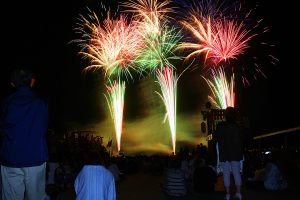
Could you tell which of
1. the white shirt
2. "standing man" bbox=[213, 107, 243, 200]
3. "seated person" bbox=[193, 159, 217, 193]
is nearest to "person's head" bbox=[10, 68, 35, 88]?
the white shirt

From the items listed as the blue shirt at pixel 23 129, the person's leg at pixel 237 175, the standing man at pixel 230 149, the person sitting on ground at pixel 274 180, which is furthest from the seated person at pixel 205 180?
the blue shirt at pixel 23 129

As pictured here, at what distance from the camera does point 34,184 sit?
10.4 ft

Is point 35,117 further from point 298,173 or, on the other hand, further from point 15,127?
point 298,173

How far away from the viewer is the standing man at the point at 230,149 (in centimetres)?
735

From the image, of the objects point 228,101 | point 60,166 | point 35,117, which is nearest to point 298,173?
point 228,101

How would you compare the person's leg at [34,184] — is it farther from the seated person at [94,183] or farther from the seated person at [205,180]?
the seated person at [205,180]

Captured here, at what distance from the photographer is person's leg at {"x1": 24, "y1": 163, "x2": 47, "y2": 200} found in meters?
3.16

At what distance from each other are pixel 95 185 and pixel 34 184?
77.2 inches

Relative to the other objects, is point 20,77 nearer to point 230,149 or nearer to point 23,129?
point 23,129

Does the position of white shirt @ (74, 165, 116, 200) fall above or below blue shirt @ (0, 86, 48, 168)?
below

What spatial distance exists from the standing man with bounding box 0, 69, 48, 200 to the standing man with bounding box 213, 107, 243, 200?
4673mm

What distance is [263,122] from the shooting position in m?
42.1

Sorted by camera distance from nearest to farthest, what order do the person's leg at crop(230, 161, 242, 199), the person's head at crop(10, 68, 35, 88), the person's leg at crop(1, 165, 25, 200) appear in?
the person's leg at crop(1, 165, 25, 200) → the person's head at crop(10, 68, 35, 88) → the person's leg at crop(230, 161, 242, 199)

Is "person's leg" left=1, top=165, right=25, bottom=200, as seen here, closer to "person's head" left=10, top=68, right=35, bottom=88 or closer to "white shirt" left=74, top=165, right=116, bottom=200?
"person's head" left=10, top=68, right=35, bottom=88
